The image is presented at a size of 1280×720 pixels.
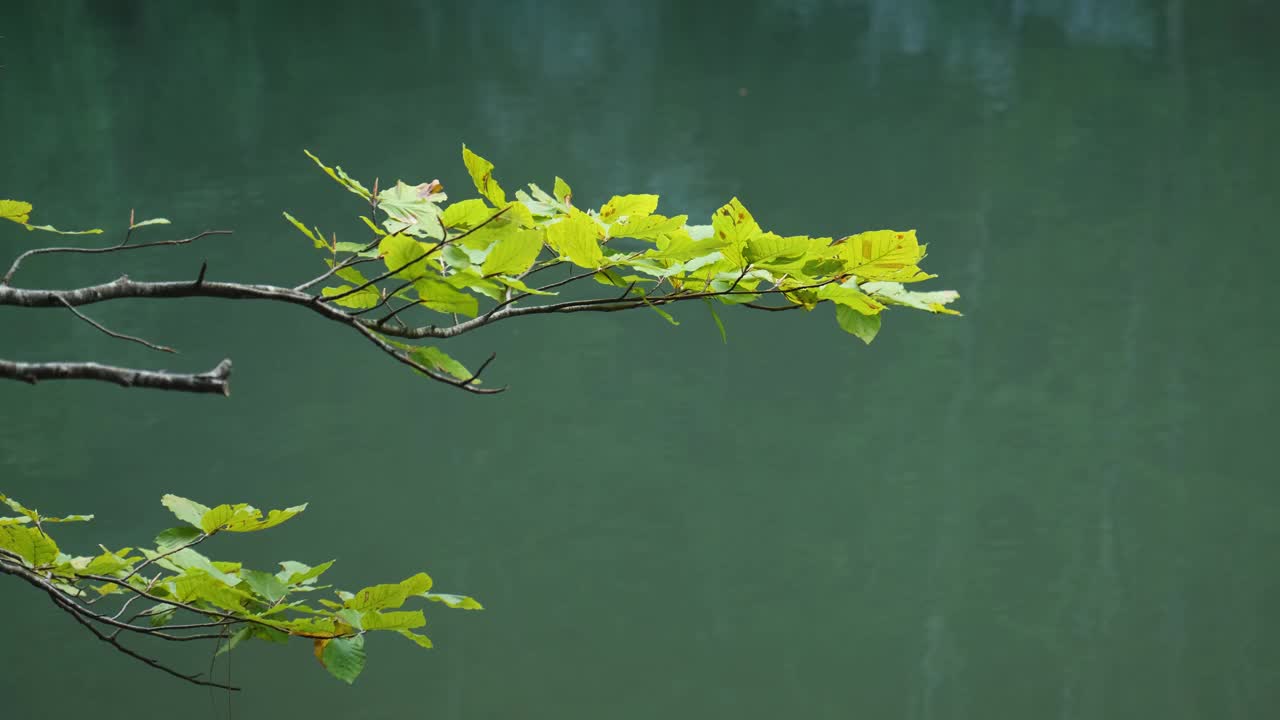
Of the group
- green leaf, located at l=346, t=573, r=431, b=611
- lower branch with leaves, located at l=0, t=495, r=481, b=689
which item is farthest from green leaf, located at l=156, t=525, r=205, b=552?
green leaf, located at l=346, t=573, r=431, b=611

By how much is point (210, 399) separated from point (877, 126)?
3657 millimetres

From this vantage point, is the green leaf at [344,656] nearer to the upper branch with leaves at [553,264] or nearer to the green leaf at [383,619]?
the green leaf at [383,619]

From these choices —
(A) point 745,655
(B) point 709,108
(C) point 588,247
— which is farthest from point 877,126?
(C) point 588,247

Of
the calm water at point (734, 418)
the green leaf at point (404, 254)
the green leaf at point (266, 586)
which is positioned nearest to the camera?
the green leaf at point (404, 254)

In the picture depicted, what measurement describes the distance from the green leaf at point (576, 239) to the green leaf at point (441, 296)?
66 mm

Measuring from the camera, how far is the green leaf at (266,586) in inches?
32.5

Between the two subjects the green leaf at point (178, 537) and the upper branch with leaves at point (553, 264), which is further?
the green leaf at point (178, 537)

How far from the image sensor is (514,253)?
29.1 inches

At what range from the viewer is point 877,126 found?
5.99 m

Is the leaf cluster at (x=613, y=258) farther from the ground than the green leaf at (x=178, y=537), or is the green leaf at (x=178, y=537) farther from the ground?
the leaf cluster at (x=613, y=258)

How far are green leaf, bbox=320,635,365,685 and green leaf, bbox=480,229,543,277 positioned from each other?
0.27 meters

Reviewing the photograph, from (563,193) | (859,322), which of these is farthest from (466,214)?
(859,322)

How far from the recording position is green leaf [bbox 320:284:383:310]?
2.58ft

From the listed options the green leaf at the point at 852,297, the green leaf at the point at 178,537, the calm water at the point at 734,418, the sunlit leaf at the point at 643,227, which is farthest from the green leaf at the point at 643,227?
the calm water at the point at 734,418
